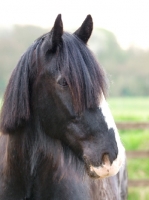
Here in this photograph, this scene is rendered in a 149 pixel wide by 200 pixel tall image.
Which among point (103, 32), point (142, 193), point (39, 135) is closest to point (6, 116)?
point (39, 135)

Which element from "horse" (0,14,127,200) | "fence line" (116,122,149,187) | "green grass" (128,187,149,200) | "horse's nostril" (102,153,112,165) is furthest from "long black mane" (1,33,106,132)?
"fence line" (116,122,149,187)

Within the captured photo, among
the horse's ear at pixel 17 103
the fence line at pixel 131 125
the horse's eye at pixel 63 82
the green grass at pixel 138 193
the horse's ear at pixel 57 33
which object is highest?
the horse's ear at pixel 57 33

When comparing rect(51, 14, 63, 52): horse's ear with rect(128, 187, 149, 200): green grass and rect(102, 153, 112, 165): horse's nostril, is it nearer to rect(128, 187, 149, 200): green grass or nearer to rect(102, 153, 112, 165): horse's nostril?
rect(102, 153, 112, 165): horse's nostril

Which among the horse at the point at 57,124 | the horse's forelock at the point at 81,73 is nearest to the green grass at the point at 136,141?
the horse at the point at 57,124

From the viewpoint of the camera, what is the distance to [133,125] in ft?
35.5

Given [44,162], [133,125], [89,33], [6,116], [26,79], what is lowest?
[133,125]

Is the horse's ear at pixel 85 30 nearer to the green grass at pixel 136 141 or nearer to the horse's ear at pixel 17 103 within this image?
the horse's ear at pixel 17 103

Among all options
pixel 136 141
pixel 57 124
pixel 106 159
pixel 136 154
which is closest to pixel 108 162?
pixel 106 159

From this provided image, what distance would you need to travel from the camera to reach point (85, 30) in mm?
3895

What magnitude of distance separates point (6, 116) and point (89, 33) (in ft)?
2.98

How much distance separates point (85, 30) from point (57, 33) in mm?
289

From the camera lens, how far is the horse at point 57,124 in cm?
354

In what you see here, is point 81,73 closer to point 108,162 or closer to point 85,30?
point 85,30

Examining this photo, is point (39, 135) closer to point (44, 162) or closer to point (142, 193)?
point (44, 162)
